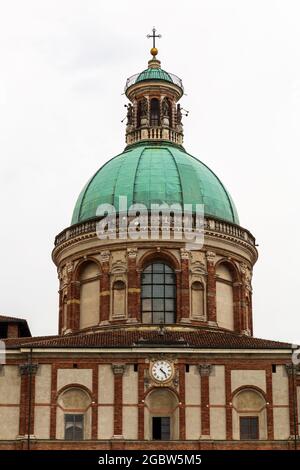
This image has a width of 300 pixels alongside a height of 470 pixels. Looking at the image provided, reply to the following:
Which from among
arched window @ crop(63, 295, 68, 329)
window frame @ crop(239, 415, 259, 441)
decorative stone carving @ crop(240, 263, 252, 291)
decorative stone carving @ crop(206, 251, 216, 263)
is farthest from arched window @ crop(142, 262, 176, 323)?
window frame @ crop(239, 415, 259, 441)

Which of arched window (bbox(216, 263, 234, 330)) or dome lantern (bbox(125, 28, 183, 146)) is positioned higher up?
dome lantern (bbox(125, 28, 183, 146))

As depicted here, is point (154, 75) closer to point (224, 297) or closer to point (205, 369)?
point (224, 297)

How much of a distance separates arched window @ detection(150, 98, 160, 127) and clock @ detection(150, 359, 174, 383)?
921 inches

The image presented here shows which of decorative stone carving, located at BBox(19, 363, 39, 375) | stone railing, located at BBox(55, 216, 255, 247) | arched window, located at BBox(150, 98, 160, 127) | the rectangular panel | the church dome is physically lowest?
the rectangular panel

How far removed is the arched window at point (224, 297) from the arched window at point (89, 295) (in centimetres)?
792

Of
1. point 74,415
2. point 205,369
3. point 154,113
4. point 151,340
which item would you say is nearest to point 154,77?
point 154,113

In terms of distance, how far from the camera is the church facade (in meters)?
67.1

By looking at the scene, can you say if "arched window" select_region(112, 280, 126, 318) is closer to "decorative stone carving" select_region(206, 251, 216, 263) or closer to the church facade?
the church facade

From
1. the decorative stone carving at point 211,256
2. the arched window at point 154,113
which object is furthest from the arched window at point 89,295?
the arched window at point 154,113

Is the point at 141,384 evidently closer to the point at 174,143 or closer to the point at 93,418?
the point at 93,418

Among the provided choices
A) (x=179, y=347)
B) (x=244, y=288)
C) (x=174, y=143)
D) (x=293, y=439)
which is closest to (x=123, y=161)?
(x=174, y=143)

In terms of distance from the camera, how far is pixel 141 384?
67.5 m

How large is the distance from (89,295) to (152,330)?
18.9ft
